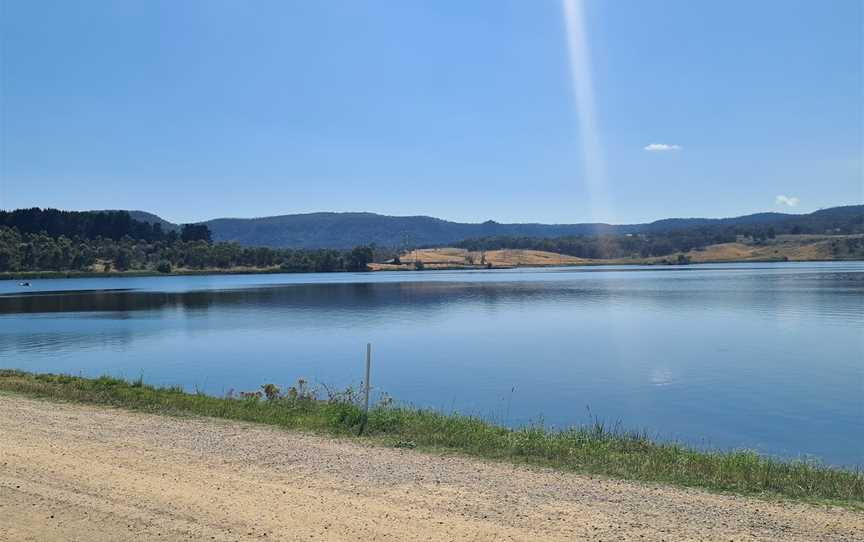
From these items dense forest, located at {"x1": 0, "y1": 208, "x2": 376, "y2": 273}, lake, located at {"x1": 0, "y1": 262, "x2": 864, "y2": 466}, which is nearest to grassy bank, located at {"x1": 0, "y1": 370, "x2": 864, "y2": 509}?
lake, located at {"x1": 0, "y1": 262, "x2": 864, "y2": 466}

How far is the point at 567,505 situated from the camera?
8.31 metres

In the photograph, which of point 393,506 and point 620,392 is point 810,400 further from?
point 393,506

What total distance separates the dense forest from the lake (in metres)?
115

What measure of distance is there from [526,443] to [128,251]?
178 meters

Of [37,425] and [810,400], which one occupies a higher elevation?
[37,425]

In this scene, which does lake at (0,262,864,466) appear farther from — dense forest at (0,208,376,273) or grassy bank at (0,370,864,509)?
dense forest at (0,208,376,273)

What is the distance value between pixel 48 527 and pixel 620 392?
1837 centimetres

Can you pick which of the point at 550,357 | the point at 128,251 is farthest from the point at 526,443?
the point at 128,251

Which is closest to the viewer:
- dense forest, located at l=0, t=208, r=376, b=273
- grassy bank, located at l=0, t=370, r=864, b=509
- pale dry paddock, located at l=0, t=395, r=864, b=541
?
pale dry paddock, located at l=0, t=395, r=864, b=541

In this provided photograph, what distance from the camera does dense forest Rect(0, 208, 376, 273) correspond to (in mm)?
162625

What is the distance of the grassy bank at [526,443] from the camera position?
32.2 feet

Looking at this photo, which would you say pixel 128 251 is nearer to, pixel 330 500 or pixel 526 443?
pixel 526 443

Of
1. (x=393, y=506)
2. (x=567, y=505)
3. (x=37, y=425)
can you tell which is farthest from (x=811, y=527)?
(x=37, y=425)

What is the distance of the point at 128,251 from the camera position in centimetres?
17200
